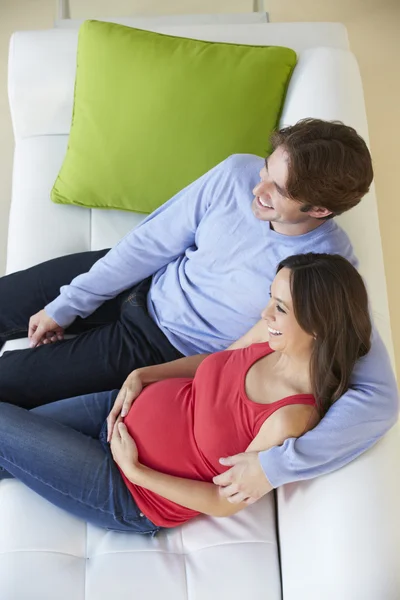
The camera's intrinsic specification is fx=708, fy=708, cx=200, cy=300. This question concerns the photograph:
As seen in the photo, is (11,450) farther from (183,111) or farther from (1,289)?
(183,111)

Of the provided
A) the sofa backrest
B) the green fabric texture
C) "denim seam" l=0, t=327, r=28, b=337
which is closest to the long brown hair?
the sofa backrest

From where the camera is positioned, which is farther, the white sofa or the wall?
the wall

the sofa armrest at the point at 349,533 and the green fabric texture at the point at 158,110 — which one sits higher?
the green fabric texture at the point at 158,110

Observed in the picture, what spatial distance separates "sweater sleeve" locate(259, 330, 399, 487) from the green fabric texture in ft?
2.45

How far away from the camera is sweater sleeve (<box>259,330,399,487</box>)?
1269mm

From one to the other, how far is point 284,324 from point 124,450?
0.42 metres

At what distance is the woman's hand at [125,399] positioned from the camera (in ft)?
4.86

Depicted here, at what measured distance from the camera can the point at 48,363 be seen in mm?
1631

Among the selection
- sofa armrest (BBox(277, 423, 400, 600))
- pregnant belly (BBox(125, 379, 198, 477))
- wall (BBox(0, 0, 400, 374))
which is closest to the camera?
sofa armrest (BBox(277, 423, 400, 600))

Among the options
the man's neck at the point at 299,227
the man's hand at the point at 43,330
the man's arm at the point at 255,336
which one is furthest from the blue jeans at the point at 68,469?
the man's neck at the point at 299,227

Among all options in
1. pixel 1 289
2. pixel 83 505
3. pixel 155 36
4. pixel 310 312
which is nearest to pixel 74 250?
pixel 1 289

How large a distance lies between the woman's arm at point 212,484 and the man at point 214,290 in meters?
0.03

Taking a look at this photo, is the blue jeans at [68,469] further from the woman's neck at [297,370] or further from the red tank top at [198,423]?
the woman's neck at [297,370]

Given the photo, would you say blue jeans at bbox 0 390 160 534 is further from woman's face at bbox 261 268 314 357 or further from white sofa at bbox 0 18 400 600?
woman's face at bbox 261 268 314 357
